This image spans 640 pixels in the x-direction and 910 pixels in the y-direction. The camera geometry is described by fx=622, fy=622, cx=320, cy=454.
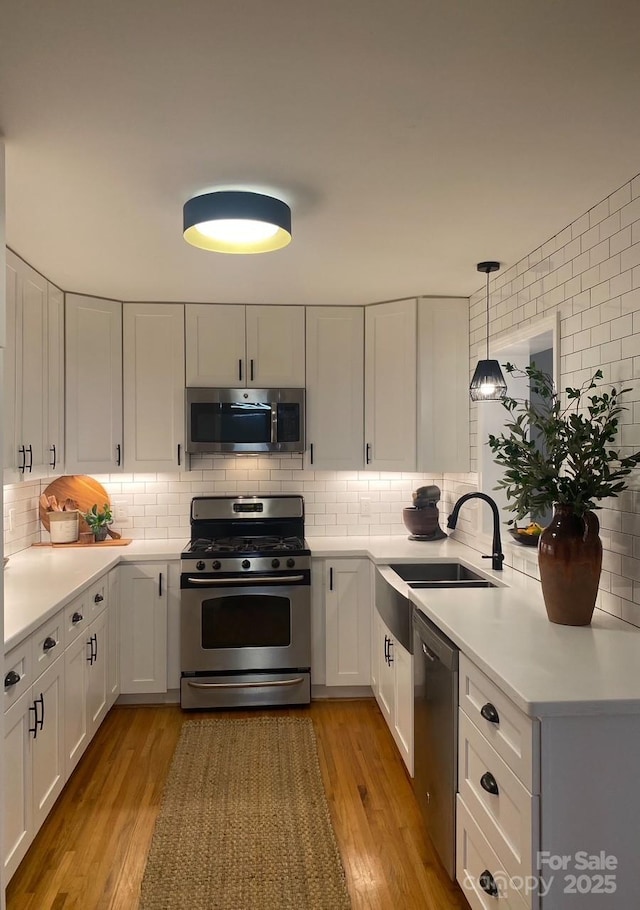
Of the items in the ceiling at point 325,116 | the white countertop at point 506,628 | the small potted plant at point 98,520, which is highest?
the ceiling at point 325,116

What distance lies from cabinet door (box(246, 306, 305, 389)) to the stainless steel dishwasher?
1903mm

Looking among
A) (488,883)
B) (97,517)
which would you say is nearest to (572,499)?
(488,883)

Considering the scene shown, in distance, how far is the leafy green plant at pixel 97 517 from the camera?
3898 millimetres

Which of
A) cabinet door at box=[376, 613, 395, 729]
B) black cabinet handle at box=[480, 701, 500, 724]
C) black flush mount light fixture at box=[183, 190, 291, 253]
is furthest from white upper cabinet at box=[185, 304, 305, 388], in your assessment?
black cabinet handle at box=[480, 701, 500, 724]

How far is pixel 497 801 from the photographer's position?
1.66 m

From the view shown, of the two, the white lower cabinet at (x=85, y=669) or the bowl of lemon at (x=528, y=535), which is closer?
the white lower cabinet at (x=85, y=669)

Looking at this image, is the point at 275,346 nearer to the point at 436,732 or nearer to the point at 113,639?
the point at 113,639

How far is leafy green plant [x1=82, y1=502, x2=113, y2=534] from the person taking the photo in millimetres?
3898

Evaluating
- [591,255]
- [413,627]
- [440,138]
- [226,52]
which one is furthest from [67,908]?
[591,255]

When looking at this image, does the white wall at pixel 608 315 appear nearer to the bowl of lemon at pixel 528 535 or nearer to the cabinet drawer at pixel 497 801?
the bowl of lemon at pixel 528 535

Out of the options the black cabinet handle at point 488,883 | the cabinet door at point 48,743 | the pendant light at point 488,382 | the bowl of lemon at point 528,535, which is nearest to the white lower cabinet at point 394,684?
the bowl of lemon at point 528,535

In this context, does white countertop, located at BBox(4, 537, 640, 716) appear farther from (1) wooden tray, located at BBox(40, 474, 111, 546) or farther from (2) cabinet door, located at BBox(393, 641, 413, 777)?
(1) wooden tray, located at BBox(40, 474, 111, 546)

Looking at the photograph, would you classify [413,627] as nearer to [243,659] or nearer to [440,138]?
[243,659]

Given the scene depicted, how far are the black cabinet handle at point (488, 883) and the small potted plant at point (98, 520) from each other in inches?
115
